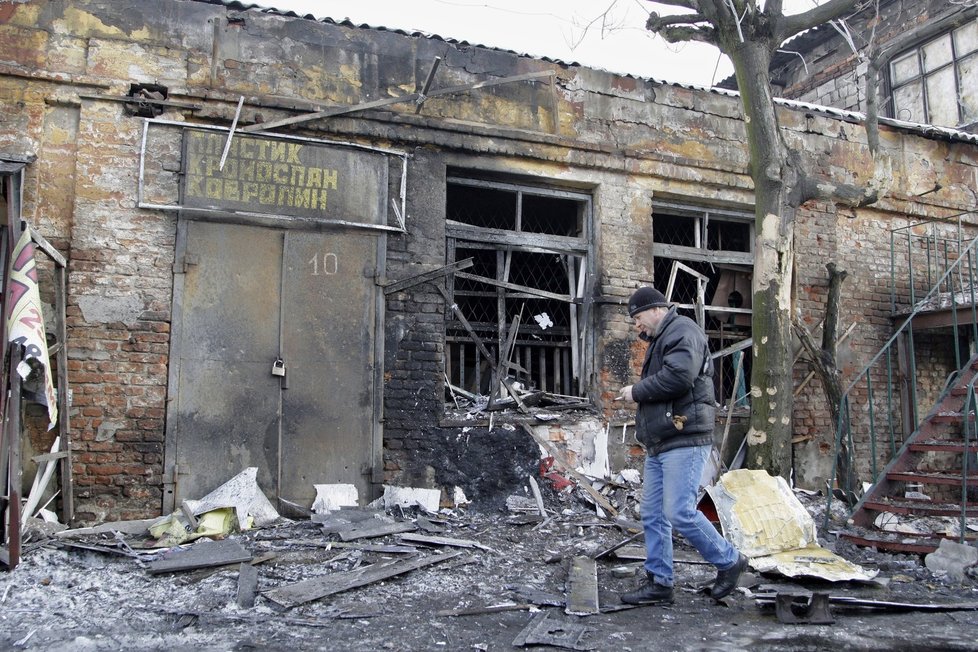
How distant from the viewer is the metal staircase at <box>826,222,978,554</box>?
605 centimetres

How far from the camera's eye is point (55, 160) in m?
6.27

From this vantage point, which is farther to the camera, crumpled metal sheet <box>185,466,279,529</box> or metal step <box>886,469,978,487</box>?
crumpled metal sheet <box>185,466,279,529</box>

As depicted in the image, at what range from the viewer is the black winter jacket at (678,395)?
14.1ft

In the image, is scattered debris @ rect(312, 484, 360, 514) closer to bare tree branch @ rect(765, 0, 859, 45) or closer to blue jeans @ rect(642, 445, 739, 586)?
blue jeans @ rect(642, 445, 739, 586)

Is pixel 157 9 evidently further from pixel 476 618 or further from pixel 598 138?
pixel 476 618

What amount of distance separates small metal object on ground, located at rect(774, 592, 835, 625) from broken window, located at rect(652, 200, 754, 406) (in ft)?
14.5

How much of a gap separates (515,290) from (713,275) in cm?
253

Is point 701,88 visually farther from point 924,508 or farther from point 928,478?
point 924,508

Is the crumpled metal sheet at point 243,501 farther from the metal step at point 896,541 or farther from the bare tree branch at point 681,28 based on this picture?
the bare tree branch at point 681,28

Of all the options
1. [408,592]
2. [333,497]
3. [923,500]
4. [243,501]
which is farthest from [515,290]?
[923,500]

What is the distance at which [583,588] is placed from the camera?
4520 millimetres

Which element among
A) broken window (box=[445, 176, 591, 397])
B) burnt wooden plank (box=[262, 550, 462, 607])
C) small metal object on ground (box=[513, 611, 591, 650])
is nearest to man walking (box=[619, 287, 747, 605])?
small metal object on ground (box=[513, 611, 591, 650])

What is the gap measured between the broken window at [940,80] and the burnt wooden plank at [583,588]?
11354mm

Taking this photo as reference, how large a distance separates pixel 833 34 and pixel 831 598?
1346cm
